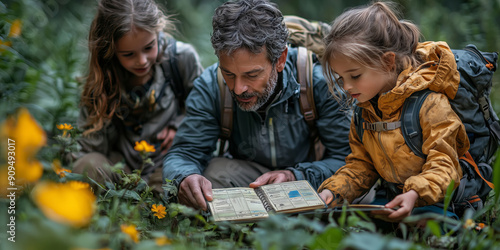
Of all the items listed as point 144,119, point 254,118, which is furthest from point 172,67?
point 254,118

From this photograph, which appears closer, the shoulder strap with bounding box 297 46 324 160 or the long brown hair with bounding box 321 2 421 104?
the long brown hair with bounding box 321 2 421 104

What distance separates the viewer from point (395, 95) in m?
2.22

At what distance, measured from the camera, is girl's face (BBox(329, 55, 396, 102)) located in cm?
229

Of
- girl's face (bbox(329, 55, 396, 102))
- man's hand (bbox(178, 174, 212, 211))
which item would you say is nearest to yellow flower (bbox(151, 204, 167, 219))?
man's hand (bbox(178, 174, 212, 211))

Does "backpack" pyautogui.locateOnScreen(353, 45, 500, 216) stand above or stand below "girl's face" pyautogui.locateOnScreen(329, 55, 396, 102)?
below

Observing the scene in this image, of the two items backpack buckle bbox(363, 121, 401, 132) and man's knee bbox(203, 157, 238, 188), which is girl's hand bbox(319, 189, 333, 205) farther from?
man's knee bbox(203, 157, 238, 188)

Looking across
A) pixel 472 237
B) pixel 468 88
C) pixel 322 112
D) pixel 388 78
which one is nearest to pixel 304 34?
pixel 322 112

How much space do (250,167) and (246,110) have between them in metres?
0.53

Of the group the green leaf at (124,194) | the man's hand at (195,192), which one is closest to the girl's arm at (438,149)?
the man's hand at (195,192)

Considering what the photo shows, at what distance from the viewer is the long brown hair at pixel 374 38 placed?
228cm

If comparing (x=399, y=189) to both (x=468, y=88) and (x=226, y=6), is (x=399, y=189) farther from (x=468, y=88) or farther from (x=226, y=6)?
(x=226, y=6)

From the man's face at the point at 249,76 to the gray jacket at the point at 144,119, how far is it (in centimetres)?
94

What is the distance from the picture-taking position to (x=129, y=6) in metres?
3.23

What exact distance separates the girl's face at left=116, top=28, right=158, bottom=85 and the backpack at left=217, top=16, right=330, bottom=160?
0.68m
